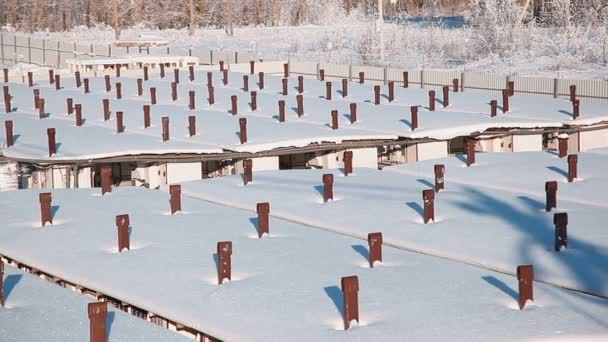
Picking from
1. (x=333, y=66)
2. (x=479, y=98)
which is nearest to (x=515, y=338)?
(x=479, y=98)

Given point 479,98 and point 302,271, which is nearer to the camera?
point 302,271

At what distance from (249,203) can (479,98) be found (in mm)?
13394

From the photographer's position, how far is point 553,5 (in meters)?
64.7

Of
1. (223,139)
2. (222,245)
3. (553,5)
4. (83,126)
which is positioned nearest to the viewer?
(222,245)

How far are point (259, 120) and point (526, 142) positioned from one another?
19.0 ft

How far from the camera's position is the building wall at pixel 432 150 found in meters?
23.2

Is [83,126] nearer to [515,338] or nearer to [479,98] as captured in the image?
[479,98]

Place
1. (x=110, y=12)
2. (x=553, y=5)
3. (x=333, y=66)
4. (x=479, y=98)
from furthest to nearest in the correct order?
(x=110, y=12) < (x=553, y=5) < (x=333, y=66) < (x=479, y=98)

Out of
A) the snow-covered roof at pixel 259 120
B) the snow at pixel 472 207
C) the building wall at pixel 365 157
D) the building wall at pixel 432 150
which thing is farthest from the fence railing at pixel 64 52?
the snow at pixel 472 207

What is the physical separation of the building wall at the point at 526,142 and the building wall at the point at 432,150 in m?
1.56

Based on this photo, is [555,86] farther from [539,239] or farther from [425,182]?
[539,239]

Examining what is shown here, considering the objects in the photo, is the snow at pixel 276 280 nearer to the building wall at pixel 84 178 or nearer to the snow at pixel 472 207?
the snow at pixel 472 207

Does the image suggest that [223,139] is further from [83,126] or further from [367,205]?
[367,205]

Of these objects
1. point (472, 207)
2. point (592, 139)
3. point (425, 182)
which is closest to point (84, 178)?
point (425, 182)
